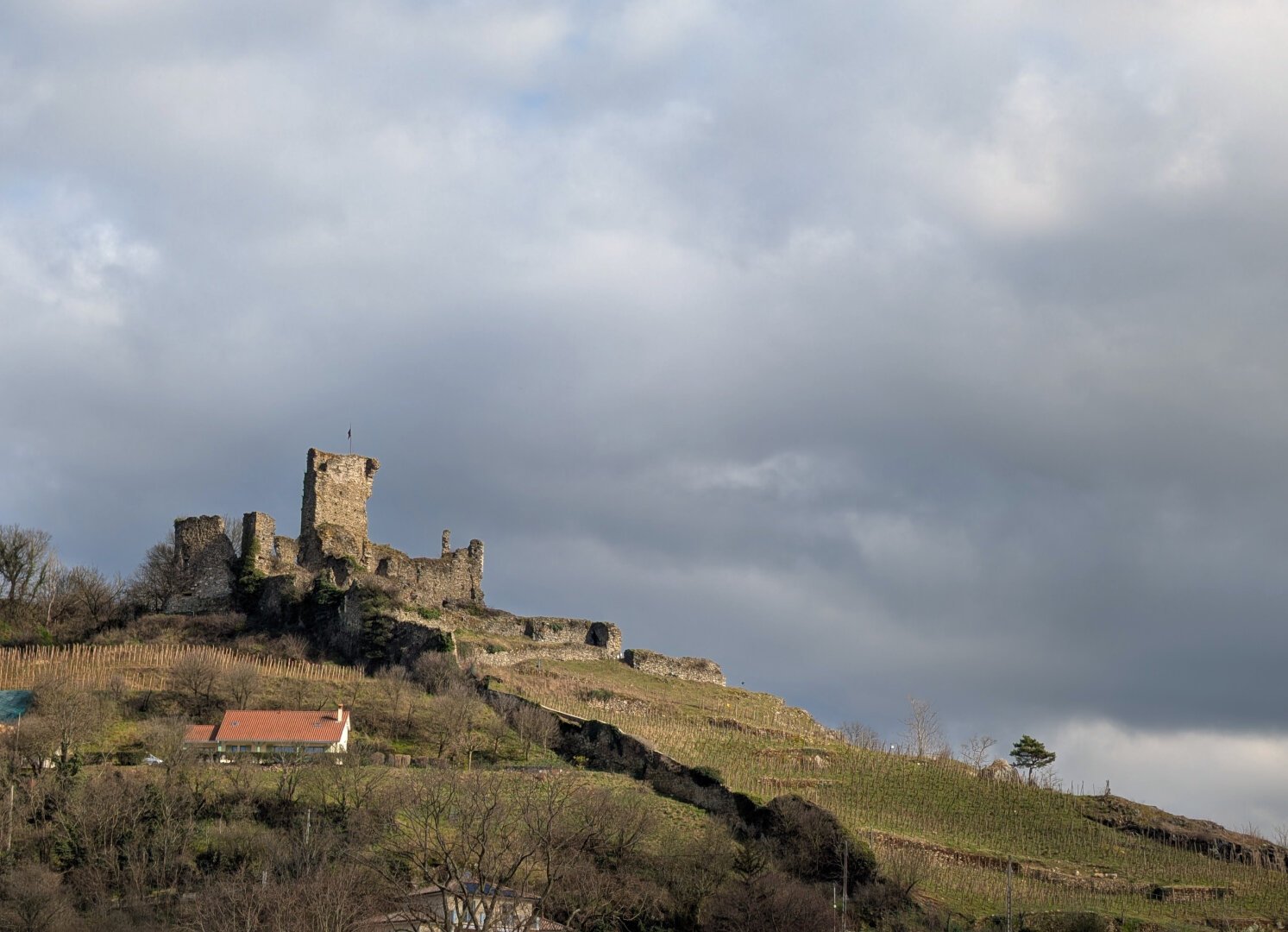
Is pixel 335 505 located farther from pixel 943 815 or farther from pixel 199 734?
pixel 943 815

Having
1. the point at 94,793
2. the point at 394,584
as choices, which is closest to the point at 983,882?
the point at 94,793

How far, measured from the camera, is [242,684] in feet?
241

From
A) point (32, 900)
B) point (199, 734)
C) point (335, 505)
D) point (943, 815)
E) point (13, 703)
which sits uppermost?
point (335, 505)

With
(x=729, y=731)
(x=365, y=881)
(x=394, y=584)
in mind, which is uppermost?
(x=394, y=584)

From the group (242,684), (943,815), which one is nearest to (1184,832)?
(943,815)

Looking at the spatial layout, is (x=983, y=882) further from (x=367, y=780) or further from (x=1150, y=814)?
(x=367, y=780)

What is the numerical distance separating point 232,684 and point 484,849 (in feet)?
86.1

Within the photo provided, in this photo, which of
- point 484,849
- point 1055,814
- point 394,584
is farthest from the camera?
point 394,584

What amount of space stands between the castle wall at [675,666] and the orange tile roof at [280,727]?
27.5 m

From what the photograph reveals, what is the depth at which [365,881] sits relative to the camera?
53562mm

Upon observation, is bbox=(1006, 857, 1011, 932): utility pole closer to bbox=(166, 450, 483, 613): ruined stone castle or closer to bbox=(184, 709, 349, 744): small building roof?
bbox=(184, 709, 349, 744): small building roof

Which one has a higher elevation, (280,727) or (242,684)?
(242,684)

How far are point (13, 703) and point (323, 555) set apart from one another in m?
21.5

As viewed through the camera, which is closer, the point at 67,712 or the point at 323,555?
the point at 67,712
